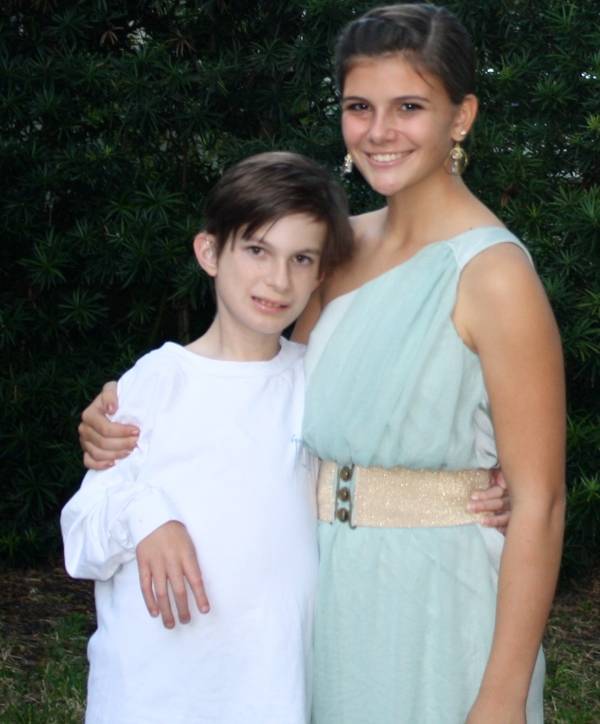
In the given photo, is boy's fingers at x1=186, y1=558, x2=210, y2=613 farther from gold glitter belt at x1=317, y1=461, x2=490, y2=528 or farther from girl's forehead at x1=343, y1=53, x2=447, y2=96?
girl's forehead at x1=343, y1=53, x2=447, y2=96

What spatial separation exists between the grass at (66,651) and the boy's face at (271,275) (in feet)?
7.43

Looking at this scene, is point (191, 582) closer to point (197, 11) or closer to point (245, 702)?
point (245, 702)

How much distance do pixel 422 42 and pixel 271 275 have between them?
0.54 m

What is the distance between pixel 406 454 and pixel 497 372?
0.25m

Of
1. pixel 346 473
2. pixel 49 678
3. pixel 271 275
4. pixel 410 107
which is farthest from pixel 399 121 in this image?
pixel 49 678

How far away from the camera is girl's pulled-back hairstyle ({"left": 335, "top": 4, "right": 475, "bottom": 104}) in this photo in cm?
254

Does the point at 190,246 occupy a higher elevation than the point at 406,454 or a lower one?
higher

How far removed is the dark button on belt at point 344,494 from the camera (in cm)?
262

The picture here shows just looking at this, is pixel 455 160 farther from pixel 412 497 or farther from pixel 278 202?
pixel 412 497

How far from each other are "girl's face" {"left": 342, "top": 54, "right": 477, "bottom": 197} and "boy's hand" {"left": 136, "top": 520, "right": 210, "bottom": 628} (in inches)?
30.8

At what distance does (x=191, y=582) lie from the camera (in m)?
2.51

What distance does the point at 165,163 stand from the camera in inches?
217

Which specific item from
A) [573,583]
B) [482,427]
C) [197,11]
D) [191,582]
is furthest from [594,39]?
[191,582]

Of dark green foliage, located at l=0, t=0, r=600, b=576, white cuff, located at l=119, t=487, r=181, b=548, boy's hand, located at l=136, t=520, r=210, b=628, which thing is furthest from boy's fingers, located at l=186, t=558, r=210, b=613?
dark green foliage, located at l=0, t=0, r=600, b=576
